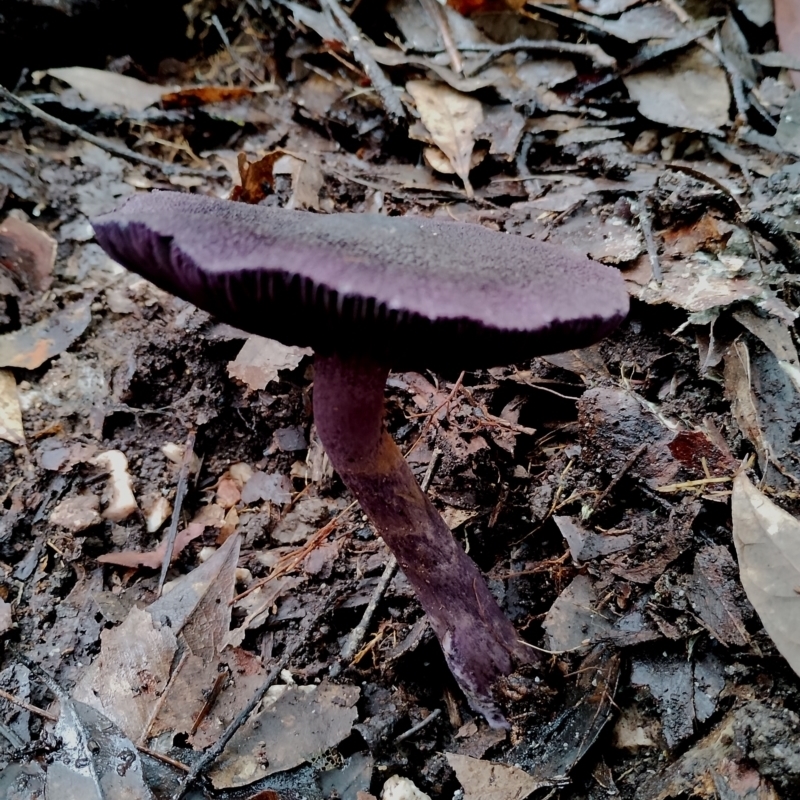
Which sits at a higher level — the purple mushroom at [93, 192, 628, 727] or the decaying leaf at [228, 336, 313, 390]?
the purple mushroom at [93, 192, 628, 727]

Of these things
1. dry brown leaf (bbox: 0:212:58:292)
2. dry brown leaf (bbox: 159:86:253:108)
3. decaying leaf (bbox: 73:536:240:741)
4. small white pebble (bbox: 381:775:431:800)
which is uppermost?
dry brown leaf (bbox: 159:86:253:108)

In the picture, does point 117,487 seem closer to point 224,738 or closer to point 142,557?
point 142,557

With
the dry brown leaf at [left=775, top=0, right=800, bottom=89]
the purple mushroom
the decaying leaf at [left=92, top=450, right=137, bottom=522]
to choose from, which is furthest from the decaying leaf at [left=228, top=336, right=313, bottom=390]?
the dry brown leaf at [left=775, top=0, right=800, bottom=89]

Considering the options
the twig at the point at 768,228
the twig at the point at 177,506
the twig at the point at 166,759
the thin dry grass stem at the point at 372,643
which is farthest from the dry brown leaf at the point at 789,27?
the twig at the point at 166,759

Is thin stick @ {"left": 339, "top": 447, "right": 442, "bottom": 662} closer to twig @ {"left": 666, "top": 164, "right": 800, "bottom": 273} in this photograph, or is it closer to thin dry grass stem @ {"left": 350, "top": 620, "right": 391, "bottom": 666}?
thin dry grass stem @ {"left": 350, "top": 620, "right": 391, "bottom": 666}

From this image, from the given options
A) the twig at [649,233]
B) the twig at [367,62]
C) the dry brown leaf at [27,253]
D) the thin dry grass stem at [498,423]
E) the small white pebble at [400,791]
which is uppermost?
the twig at [367,62]

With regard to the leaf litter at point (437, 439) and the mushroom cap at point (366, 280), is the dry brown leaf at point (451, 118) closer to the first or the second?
the leaf litter at point (437, 439)

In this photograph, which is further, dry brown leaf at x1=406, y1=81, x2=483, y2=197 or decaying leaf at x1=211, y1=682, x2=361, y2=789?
dry brown leaf at x1=406, y1=81, x2=483, y2=197
